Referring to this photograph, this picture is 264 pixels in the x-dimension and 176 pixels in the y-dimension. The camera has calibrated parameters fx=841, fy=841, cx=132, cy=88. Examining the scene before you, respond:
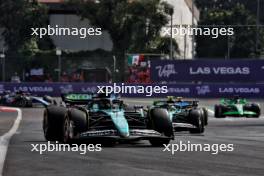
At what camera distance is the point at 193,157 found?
12.6 metres

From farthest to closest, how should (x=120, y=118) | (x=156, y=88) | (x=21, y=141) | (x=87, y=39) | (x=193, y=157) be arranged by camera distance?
1. (x=87, y=39)
2. (x=156, y=88)
3. (x=21, y=141)
4. (x=120, y=118)
5. (x=193, y=157)

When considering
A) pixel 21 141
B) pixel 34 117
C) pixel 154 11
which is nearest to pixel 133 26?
pixel 154 11

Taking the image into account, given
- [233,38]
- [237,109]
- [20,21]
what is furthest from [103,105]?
[233,38]

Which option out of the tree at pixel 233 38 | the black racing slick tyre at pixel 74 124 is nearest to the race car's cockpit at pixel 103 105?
the black racing slick tyre at pixel 74 124

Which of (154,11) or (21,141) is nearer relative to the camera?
(21,141)

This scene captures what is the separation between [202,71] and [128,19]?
15034 millimetres

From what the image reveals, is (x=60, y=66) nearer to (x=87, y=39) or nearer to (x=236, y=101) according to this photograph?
(x=87, y=39)

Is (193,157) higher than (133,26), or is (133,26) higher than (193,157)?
(133,26)

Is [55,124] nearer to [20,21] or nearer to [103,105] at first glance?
[103,105]

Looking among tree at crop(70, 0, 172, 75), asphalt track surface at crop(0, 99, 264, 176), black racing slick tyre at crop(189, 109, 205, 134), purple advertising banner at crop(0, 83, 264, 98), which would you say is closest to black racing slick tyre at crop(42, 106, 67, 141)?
asphalt track surface at crop(0, 99, 264, 176)

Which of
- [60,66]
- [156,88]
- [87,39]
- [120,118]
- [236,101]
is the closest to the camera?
[120,118]

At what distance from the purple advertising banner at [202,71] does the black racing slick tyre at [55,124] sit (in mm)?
33214

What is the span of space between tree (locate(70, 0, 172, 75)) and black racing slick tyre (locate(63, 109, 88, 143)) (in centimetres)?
4606

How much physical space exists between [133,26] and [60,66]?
10292mm
